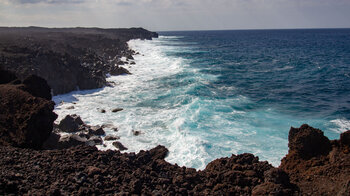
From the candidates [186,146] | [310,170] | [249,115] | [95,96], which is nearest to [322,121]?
[249,115]

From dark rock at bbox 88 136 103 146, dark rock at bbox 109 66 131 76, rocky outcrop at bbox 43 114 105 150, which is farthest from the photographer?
dark rock at bbox 109 66 131 76

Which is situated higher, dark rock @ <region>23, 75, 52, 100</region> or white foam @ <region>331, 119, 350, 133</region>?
dark rock @ <region>23, 75, 52, 100</region>

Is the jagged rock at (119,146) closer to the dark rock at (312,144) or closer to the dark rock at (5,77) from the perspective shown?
the dark rock at (5,77)

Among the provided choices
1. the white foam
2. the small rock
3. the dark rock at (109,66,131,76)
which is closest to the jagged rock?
the small rock

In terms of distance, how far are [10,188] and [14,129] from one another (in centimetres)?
492

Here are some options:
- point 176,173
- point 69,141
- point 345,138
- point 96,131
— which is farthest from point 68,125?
point 345,138

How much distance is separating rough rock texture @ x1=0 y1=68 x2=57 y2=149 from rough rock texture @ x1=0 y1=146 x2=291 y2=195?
136cm

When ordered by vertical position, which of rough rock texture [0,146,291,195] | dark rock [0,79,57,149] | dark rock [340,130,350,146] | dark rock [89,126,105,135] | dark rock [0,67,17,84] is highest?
dark rock [0,67,17,84]

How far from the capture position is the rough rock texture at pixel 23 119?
1106cm

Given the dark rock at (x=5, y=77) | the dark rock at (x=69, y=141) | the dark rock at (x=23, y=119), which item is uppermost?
the dark rock at (x=5, y=77)

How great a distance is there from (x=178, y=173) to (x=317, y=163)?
13.7 feet

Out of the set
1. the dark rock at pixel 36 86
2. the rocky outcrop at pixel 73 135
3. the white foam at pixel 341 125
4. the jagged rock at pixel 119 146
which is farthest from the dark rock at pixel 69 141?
the white foam at pixel 341 125

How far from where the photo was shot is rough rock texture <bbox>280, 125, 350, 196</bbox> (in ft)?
22.6

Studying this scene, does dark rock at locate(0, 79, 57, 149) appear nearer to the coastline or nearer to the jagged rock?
the coastline
